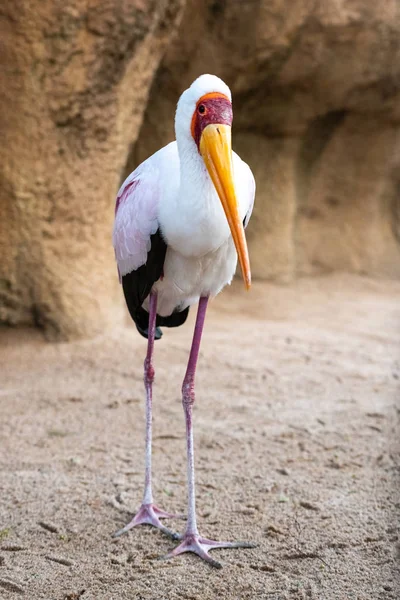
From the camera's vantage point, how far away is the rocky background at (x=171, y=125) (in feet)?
14.9

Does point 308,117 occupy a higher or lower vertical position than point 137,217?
higher

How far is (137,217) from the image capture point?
2.50 meters

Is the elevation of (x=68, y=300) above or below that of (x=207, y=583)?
above

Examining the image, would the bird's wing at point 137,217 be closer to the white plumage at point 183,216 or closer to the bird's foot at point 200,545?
the white plumage at point 183,216

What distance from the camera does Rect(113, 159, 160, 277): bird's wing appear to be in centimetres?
245

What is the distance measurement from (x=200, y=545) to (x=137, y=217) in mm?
1075

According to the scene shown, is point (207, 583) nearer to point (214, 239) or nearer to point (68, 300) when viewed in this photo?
point (214, 239)

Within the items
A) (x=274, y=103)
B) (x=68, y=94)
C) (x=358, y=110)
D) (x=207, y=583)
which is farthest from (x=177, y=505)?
(x=358, y=110)

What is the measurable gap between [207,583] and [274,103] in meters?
5.07

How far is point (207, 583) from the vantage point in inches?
88.4

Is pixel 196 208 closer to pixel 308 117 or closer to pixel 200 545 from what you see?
pixel 200 545

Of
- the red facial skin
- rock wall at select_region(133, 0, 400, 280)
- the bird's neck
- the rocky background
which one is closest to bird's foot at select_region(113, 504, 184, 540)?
the bird's neck

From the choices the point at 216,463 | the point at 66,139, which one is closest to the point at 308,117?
the point at 66,139

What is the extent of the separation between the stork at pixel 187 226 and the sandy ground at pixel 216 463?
17cm
